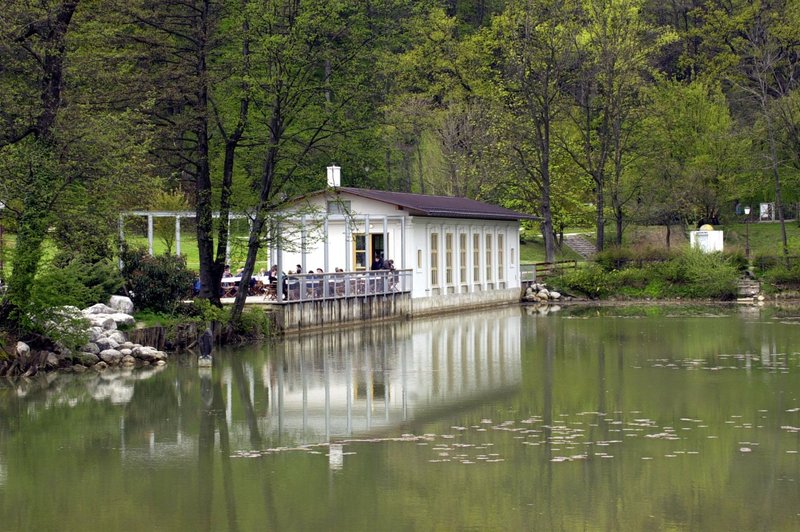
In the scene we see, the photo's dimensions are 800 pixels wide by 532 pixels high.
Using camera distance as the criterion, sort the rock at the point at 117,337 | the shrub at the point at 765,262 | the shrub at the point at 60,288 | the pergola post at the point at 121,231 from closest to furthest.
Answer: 1. the shrub at the point at 60,288
2. the rock at the point at 117,337
3. the pergola post at the point at 121,231
4. the shrub at the point at 765,262

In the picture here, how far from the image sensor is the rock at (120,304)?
27969 millimetres

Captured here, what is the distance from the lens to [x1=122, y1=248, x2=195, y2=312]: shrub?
96.5ft

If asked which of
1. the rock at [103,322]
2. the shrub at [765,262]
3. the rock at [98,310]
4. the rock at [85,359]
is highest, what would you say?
the shrub at [765,262]

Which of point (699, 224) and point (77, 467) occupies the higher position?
point (699, 224)

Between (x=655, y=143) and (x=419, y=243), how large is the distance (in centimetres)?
2449

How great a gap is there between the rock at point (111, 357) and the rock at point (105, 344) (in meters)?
0.24

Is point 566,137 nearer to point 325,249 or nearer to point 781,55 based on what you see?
point 781,55

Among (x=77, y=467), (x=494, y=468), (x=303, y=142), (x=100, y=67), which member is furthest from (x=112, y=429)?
(x=303, y=142)

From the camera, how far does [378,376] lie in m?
23.0

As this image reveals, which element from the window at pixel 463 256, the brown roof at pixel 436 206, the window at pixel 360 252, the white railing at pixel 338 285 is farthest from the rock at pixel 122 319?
the window at pixel 463 256

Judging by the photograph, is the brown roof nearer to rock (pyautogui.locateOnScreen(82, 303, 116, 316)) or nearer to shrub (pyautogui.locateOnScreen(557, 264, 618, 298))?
shrub (pyautogui.locateOnScreen(557, 264, 618, 298))

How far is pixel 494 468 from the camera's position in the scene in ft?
44.8

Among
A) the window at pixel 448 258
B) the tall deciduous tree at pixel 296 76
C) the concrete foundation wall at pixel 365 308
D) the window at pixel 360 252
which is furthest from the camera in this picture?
the window at pixel 448 258

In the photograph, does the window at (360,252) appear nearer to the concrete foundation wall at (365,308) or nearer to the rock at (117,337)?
the concrete foundation wall at (365,308)
